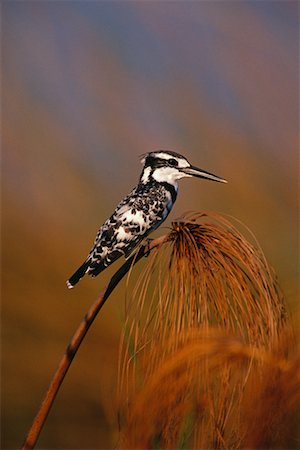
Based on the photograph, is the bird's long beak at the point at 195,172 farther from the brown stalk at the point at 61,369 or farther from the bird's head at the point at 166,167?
the brown stalk at the point at 61,369

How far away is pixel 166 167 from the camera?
229cm

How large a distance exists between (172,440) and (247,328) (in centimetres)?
21

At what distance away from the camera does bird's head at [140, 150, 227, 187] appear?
226 centimetres

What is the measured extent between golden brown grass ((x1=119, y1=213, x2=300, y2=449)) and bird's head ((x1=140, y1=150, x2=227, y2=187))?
104cm

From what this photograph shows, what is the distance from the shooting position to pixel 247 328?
109 centimetres

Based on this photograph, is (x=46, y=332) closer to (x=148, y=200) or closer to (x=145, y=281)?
(x=148, y=200)

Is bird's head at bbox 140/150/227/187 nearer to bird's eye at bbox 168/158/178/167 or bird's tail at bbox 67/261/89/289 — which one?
bird's eye at bbox 168/158/178/167

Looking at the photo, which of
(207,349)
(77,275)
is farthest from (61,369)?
(77,275)

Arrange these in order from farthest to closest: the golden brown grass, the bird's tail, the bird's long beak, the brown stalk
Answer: the bird's long beak
the bird's tail
the brown stalk
the golden brown grass

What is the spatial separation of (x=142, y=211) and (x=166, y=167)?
233mm

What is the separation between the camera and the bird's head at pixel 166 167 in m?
2.26

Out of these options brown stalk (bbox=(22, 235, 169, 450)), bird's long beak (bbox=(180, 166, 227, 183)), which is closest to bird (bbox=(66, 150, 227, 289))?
bird's long beak (bbox=(180, 166, 227, 183))

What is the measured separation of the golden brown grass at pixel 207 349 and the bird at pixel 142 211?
73 cm

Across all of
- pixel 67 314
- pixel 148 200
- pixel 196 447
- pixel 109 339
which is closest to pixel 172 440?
pixel 196 447
